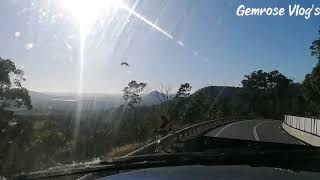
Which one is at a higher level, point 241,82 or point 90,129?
Result: point 241,82

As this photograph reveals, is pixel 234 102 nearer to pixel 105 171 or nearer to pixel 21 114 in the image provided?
pixel 21 114

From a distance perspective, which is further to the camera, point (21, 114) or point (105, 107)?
point (105, 107)

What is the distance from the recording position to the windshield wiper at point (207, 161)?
4.80 m

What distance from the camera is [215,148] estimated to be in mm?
6418

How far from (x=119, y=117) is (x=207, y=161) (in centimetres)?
8898

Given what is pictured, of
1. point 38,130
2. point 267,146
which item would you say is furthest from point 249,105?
point 267,146

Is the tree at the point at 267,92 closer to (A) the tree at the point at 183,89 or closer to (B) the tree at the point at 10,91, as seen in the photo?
(A) the tree at the point at 183,89

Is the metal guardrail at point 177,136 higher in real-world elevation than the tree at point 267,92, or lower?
lower

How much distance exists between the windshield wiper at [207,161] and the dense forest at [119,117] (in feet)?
8.01

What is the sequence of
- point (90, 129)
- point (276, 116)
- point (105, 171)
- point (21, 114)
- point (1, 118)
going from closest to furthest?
1. point (105, 171)
2. point (1, 118)
3. point (21, 114)
4. point (90, 129)
5. point (276, 116)

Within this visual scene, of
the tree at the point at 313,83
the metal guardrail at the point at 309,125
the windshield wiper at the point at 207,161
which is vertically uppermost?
the tree at the point at 313,83

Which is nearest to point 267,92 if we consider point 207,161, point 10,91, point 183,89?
point 183,89

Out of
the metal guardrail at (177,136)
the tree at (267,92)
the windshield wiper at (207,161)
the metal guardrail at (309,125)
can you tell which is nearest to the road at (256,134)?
the metal guardrail at (177,136)

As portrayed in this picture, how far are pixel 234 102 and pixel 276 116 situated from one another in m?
13.1
